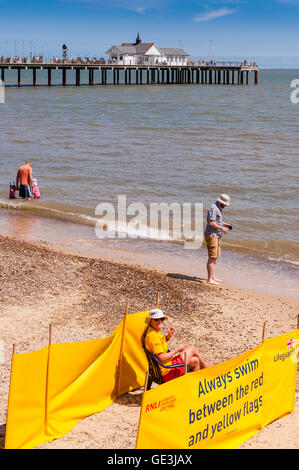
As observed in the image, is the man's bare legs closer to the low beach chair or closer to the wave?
the wave

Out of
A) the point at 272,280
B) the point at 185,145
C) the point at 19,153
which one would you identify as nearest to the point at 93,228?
the point at 272,280

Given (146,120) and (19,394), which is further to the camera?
(146,120)

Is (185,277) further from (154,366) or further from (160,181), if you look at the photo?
(160,181)

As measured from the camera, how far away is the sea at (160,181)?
15.9 m

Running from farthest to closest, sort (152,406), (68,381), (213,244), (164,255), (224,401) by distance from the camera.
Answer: (164,255) → (213,244) → (68,381) → (224,401) → (152,406)

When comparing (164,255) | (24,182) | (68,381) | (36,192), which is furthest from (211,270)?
(36,192)

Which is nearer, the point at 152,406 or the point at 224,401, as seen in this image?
the point at 152,406

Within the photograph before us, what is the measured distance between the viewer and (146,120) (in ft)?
177

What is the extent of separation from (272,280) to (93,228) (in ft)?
20.7

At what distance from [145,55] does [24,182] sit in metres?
85.8

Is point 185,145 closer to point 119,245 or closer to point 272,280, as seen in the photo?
point 119,245

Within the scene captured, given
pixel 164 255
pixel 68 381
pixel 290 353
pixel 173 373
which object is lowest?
pixel 164 255

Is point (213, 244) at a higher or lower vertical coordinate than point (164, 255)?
higher

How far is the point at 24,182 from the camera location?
21234 millimetres
